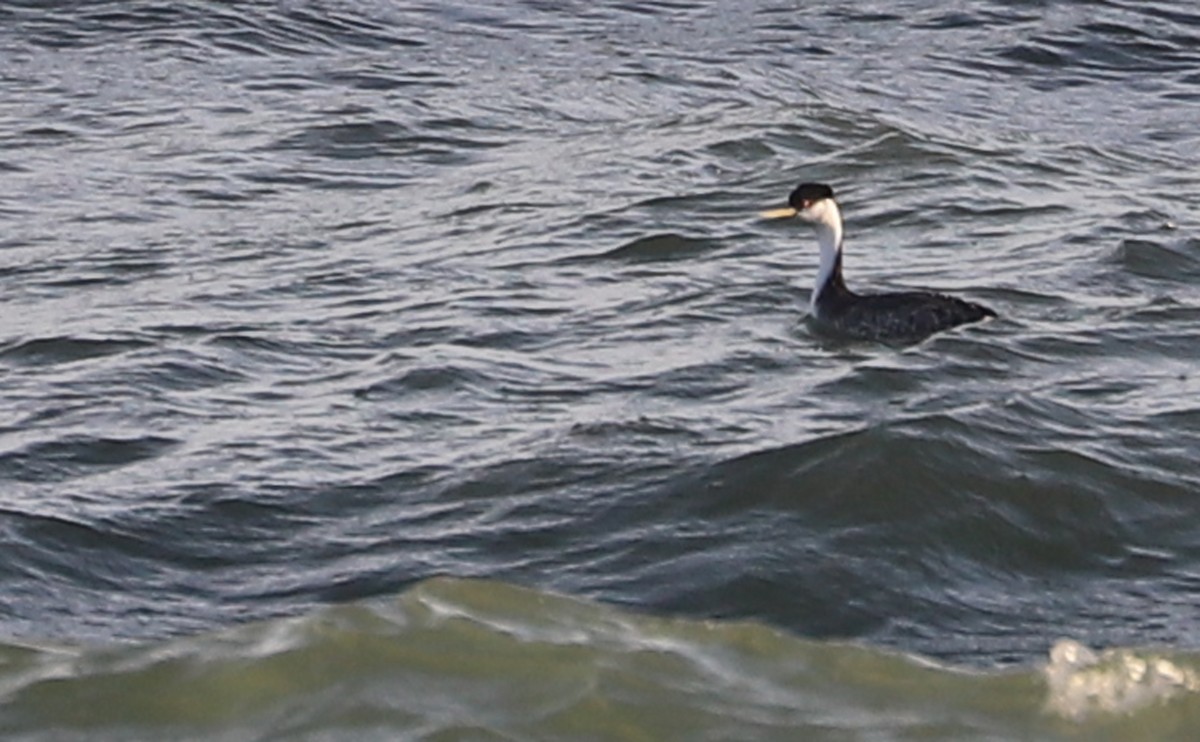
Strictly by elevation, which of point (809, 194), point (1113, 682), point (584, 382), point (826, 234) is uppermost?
point (1113, 682)

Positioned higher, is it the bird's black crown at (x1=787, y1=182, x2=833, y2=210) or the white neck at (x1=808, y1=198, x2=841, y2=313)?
the bird's black crown at (x1=787, y1=182, x2=833, y2=210)

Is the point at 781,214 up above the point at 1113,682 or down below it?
below

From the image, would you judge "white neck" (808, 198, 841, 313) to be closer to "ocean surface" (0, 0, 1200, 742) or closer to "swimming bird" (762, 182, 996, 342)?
"swimming bird" (762, 182, 996, 342)

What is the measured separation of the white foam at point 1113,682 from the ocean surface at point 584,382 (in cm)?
2

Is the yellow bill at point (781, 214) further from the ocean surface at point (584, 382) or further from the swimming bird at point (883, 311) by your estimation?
the swimming bird at point (883, 311)

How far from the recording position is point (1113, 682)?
7.49m

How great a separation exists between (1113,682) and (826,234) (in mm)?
6792

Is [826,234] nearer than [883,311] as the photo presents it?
No

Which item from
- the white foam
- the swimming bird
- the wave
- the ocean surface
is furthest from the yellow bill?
the white foam

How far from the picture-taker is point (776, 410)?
11.5m

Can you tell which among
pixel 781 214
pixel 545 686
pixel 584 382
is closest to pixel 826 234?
pixel 781 214

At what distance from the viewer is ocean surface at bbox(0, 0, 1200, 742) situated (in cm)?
762

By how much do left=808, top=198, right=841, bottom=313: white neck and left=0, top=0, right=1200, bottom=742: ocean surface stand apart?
1.03 ft

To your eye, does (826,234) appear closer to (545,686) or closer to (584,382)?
Result: (584,382)
